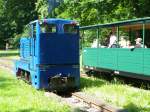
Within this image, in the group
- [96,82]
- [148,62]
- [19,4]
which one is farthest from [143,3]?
[19,4]

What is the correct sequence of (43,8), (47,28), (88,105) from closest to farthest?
(88,105)
(47,28)
(43,8)

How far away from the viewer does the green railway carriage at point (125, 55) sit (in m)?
15.1

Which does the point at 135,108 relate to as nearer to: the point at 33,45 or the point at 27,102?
the point at 27,102

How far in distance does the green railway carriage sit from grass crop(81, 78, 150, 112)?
0.96 metres

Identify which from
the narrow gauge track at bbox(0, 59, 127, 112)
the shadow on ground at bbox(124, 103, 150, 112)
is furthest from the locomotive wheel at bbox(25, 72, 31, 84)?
the shadow on ground at bbox(124, 103, 150, 112)

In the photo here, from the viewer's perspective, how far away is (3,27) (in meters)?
66.9

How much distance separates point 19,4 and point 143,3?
107ft

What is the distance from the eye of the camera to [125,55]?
1645cm

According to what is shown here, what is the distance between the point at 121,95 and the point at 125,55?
3.34 metres

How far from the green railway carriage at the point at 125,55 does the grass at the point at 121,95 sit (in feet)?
3.15

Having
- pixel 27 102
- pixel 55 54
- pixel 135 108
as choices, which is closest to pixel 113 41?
pixel 55 54

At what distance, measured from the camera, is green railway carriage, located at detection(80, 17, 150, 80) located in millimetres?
15125

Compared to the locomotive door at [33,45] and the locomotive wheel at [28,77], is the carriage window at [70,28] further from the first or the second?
the locomotive wheel at [28,77]

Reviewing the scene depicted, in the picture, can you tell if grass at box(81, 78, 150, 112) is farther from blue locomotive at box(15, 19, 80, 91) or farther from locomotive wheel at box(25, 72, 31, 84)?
locomotive wheel at box(25, 72, 31, 84)
